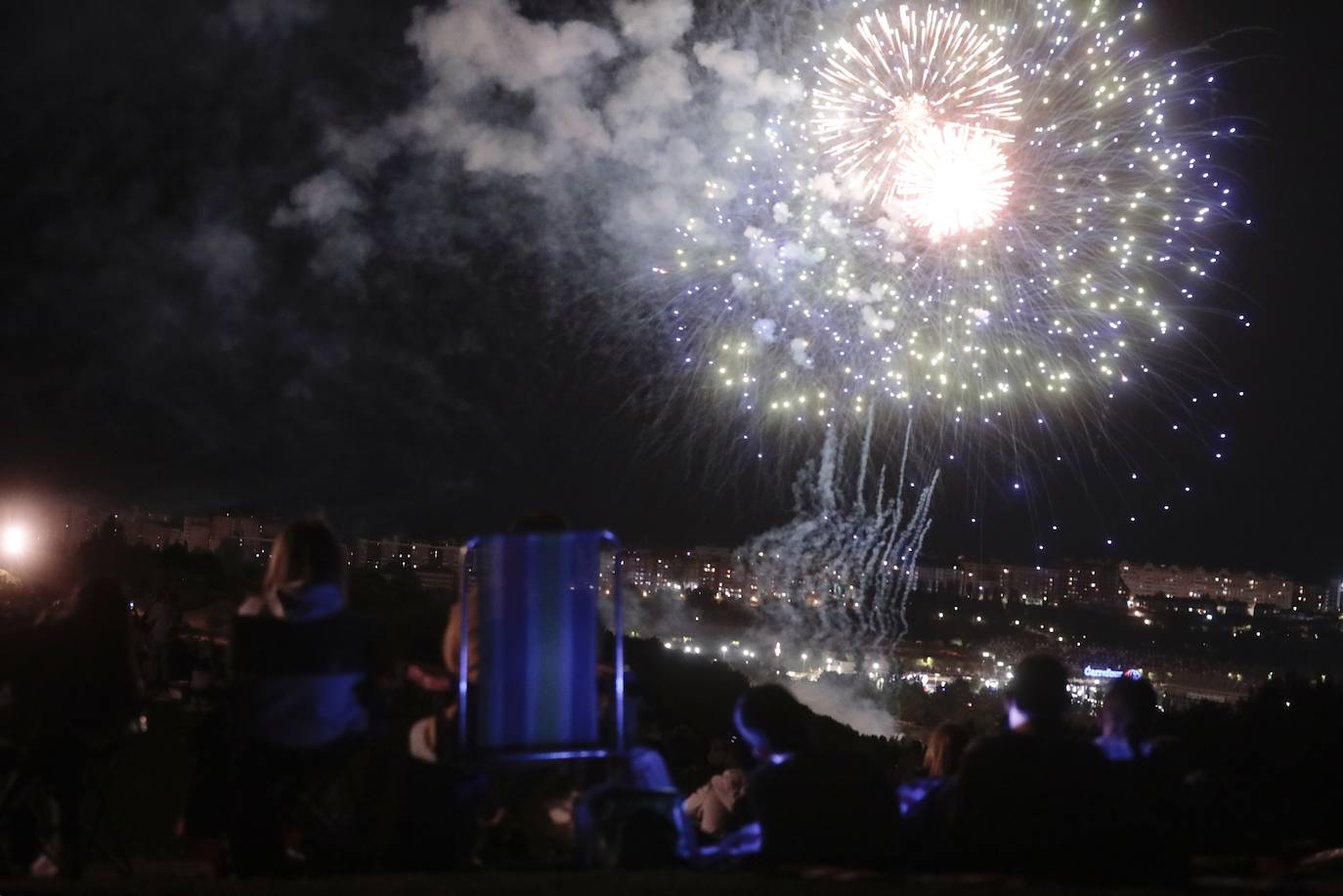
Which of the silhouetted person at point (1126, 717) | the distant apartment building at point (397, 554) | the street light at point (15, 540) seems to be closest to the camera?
the silhouetted person at point (1126, 717)

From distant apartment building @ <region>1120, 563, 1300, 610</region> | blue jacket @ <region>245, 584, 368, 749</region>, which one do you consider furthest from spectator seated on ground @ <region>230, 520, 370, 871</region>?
distant apartment building @ <region>1120, 563, 1300, 610</region>

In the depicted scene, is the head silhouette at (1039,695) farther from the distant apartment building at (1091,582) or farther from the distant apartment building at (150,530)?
the distant apartment building at (1091,582)

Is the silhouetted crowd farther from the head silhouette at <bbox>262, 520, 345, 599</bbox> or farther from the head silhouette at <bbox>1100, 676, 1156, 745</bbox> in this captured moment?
the head silhouette at <bbox>1100, 676, 1156, 745</bbox>

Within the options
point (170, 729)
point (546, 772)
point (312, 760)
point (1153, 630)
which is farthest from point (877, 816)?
point (1153, 630)

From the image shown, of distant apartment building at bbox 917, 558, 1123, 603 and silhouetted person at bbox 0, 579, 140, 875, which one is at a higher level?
distant apartment building at bbox 917, 558, 1123, 603

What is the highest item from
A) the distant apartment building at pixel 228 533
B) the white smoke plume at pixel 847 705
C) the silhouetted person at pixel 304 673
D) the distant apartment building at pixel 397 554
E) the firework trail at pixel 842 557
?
the firework trail at pixel 842 557

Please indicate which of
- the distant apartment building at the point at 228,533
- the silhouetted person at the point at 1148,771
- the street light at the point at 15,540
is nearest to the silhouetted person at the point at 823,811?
the silhouetted person at the point at 1148,771

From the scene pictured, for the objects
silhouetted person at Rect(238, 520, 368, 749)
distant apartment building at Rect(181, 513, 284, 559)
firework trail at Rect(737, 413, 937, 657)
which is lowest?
silhouetted person at Rect(238, 520, 368, 749)

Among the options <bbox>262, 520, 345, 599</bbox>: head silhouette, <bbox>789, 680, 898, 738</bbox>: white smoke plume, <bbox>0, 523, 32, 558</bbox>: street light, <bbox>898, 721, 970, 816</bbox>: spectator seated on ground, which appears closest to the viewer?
<bbox>262, 520, 345, 599</bbox>: head silhouette
